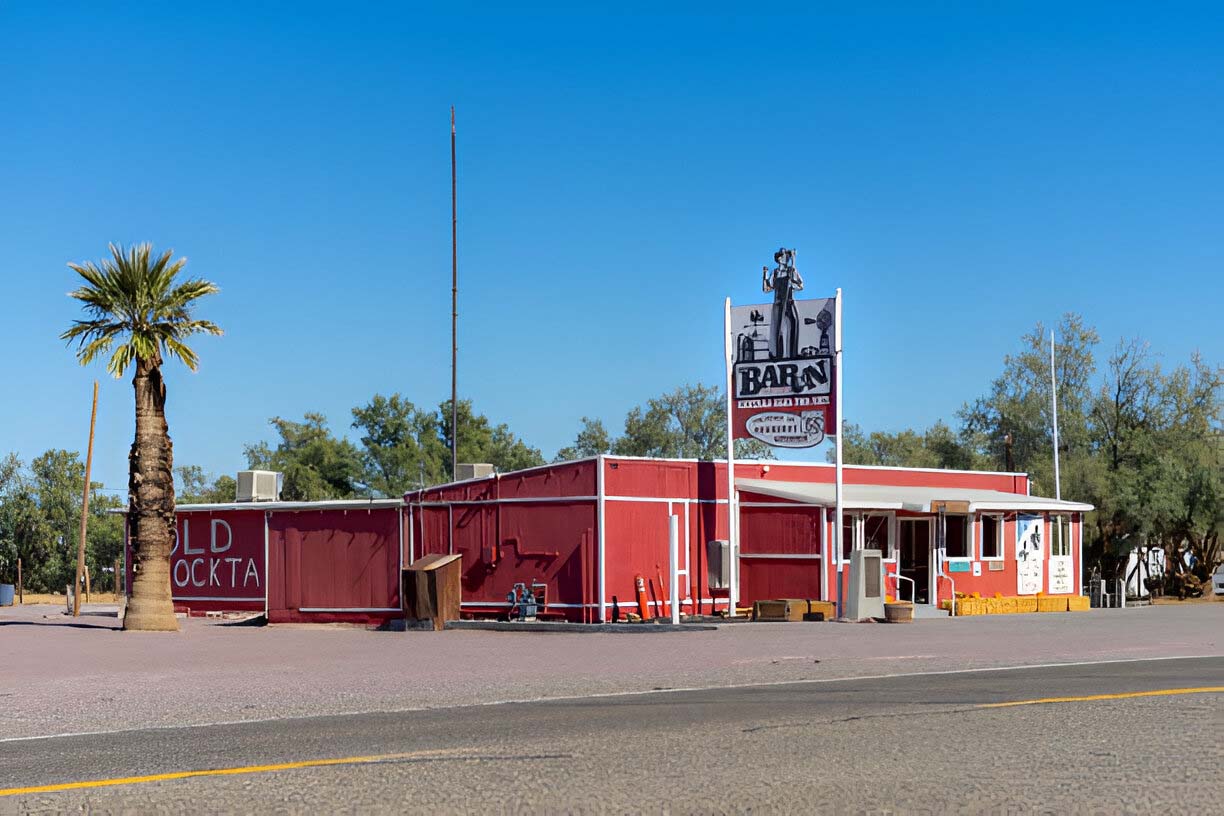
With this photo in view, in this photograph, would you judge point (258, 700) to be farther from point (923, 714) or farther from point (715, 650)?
point (715, 650)

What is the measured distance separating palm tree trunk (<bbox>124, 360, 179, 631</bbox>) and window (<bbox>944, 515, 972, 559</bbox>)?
18256mm

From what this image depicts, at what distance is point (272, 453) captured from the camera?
99.3m

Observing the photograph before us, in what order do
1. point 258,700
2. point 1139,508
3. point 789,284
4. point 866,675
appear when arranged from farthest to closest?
1. point 1139,508
2. point 789,284
3. point 866,675
4. point 258,700

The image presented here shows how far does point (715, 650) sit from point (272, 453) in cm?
8105

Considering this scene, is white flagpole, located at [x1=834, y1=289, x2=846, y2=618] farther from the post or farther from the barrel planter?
the post

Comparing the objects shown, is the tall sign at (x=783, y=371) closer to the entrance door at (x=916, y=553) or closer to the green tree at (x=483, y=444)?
the entrance door at (x=916, y=553)

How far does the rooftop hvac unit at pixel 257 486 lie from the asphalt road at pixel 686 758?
2698 cm

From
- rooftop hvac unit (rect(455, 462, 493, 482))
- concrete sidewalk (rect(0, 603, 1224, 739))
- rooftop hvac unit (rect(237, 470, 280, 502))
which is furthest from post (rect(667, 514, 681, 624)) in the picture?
rooftop hvac unit (rect(237, 470, 280, 502))

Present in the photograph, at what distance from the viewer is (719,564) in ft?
106

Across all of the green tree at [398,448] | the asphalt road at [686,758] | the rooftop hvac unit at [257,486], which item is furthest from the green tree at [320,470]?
the asphalt road at [686,758]

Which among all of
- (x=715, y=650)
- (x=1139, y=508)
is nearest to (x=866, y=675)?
(x=715, y=650)

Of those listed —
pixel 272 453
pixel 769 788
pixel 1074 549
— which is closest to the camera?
pixel 769 788

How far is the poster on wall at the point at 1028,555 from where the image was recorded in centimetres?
3653

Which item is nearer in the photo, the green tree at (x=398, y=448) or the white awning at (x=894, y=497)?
the white awning at (x=894, y=497)
